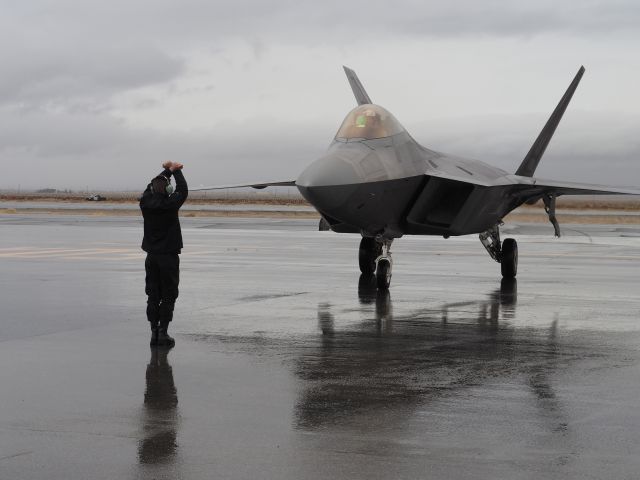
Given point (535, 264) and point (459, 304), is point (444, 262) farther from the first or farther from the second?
point (459, 304)

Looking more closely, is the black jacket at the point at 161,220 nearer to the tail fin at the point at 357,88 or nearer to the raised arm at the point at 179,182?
the raised arm at the point at 179,182

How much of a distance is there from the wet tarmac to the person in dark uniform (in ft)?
1.51

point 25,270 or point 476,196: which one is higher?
point 476,196

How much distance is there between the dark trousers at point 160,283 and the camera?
32.0 ft

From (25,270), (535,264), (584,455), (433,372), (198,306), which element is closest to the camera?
(584,455)

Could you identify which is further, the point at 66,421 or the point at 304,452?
the point at 66,421

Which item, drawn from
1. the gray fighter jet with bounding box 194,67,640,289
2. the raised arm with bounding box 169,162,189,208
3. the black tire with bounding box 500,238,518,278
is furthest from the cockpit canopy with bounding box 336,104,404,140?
the raised arm with bounding box 169,162,189,208

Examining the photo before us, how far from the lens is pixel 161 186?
9.91m

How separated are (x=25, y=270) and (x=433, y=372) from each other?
39.0 ft

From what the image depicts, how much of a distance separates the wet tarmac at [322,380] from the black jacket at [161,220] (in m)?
0.98

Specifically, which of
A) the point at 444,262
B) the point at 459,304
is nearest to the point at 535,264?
the point at 444,262

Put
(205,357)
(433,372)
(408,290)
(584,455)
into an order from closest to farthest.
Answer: (584,455) → (433,372) → (205,357) → (408,290)

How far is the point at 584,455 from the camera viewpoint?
5.48 meters

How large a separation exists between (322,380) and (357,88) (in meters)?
13.1
